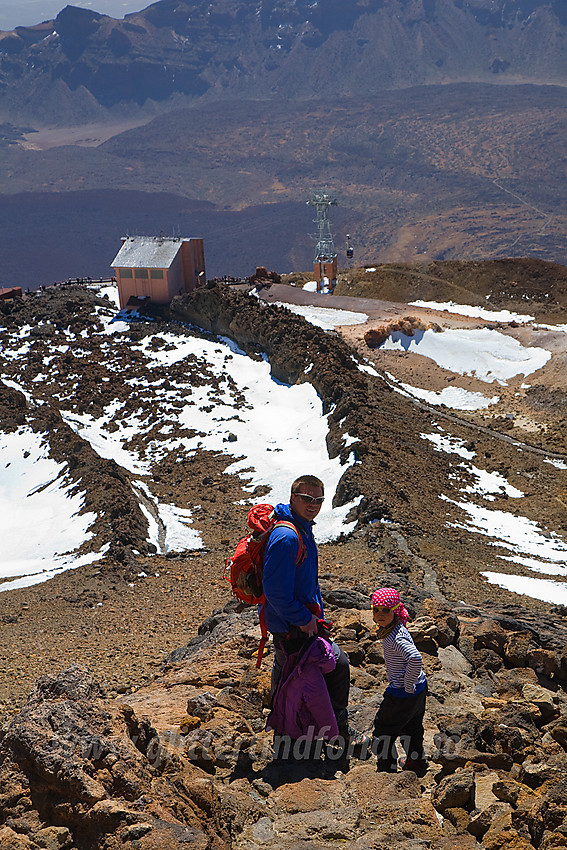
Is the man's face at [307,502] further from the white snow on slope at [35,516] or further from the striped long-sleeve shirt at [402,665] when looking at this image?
the white snow on slope at [35,516]

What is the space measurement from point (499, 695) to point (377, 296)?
45.0 m

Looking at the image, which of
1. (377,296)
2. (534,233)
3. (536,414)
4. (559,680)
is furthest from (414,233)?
(559,680)

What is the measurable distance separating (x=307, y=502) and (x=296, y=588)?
0.56m

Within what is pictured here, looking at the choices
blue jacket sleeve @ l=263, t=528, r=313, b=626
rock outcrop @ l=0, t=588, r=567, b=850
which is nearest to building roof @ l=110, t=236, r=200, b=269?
rock outcrop @ l=0, t=588, r=567, b=850

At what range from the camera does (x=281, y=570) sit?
4688mm

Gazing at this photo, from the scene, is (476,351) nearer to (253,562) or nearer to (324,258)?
(324,258)

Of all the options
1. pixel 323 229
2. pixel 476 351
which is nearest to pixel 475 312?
pixel 476 351

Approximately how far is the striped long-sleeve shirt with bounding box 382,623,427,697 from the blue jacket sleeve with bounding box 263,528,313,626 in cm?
73

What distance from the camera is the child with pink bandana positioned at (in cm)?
498

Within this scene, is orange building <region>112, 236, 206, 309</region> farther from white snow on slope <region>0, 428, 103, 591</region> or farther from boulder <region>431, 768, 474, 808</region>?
boulder <region>431, 768, 474, 808</region>

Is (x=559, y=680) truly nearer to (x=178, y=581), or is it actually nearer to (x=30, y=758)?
(x=30, y=758)

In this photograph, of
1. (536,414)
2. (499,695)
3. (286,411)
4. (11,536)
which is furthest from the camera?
(536,414)

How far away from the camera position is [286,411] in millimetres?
24203

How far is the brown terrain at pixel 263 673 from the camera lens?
153 inches
